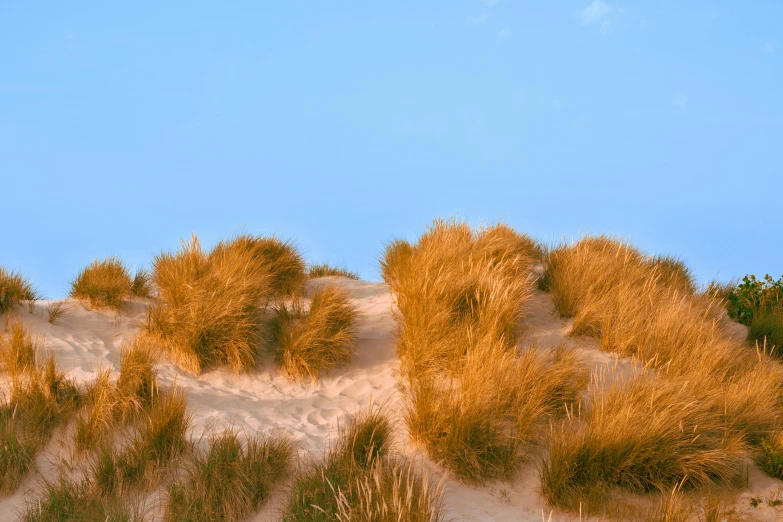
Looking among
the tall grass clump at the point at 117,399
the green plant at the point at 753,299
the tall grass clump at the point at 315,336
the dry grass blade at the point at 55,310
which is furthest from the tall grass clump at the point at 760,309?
the dry grass blade at the point at 55,310

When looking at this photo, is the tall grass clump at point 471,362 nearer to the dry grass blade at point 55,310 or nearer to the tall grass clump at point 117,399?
the tall grass clump at point 117,399

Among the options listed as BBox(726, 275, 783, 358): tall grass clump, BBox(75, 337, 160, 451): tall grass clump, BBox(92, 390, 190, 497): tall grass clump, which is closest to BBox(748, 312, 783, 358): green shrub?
BBox(726, 275, 783, 358): tall grass clump

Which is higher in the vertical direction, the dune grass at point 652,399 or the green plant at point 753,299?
the green plant at point 753,299

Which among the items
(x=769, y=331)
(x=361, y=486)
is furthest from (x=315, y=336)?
(x=769, y=331)

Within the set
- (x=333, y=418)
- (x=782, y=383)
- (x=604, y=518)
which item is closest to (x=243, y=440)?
(x=333, y=418)

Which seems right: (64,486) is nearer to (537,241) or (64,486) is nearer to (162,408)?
(162,408)

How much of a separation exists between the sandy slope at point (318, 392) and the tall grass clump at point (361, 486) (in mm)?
328

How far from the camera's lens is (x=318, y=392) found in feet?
23.6

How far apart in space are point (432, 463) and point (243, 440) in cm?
162

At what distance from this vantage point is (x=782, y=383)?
24.7 ft

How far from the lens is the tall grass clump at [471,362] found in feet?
18.1

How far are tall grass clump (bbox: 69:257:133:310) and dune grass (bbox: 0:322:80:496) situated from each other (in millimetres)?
1917

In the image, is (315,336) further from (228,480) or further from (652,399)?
(652,399)

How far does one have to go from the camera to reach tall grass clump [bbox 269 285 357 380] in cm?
738
